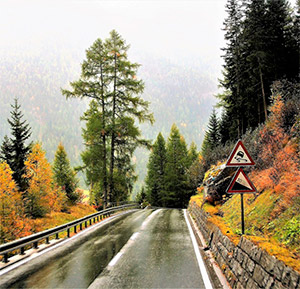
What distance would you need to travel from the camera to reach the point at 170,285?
511cm

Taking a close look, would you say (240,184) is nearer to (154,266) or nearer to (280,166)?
(154,266)

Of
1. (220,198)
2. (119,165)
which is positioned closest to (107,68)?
(119,165)

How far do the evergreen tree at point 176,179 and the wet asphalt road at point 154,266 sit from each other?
A: 102ft

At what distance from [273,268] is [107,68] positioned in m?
20.7

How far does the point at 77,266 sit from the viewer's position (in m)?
6.56

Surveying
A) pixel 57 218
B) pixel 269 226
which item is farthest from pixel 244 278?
pixel 57 218

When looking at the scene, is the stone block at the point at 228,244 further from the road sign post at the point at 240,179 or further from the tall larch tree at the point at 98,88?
the tall larch tree at the point at 98,88

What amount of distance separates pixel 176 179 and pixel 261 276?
122ft

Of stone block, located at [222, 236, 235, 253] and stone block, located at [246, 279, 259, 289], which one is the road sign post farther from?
stone block, located at [246, 279, 259, 289]

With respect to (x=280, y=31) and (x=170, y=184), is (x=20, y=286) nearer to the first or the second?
(x=280, y=31)

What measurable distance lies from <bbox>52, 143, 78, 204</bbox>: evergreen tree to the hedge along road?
27.1 m

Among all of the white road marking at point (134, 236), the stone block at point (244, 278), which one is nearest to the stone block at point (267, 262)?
the stone block at point (244, 278)

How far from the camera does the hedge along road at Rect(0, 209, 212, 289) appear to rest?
530cm

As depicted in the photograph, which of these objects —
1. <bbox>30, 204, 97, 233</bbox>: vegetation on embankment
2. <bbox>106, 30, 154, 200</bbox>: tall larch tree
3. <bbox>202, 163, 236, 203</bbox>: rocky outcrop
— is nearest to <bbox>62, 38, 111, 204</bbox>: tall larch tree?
<bbox>106, 30, 154, 200</bbox>: tall larch tree
